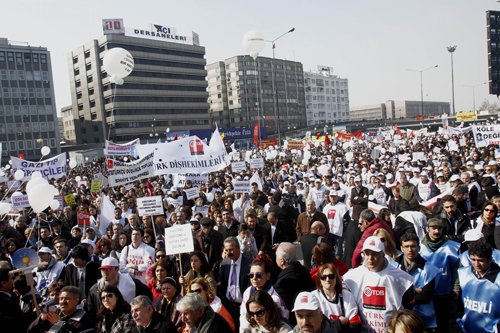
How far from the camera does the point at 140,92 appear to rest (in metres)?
76.7

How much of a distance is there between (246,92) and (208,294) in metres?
96.0

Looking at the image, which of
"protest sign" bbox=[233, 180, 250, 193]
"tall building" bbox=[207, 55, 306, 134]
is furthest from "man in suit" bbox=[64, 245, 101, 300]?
"tall building" bbox=[207, 55, 306, 134]

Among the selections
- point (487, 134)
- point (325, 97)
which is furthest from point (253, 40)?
point (325, 97)

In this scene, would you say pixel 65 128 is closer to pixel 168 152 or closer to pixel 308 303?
pixel 168 152

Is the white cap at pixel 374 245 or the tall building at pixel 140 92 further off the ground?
the tall building at pixel 140 92

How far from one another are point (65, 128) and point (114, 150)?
87.2 metres

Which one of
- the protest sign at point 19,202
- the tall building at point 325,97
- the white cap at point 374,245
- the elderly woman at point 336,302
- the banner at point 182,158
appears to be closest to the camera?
the elderly woman at point 336,302

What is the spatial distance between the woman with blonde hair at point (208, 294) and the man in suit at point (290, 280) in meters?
0.63

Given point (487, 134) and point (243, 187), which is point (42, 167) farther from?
point (487, 134)

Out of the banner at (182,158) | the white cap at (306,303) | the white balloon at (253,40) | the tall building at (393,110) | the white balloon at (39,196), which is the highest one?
the tall building at (393,110)

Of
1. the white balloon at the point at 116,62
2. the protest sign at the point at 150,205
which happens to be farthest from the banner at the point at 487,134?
the white balloon at the point at 116,62

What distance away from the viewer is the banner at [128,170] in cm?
1030

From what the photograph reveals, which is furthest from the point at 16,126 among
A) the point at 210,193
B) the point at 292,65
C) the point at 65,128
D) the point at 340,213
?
the point at 292,65

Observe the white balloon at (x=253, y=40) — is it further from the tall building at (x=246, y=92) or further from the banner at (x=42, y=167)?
the tall building at (x=246, y=92)
